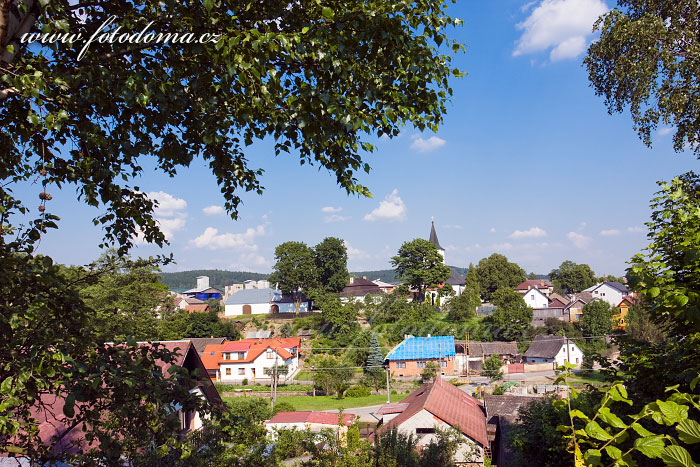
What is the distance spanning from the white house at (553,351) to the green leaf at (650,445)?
51.0 meters

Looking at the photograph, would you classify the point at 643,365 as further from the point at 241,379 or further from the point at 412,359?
the point at 241,379

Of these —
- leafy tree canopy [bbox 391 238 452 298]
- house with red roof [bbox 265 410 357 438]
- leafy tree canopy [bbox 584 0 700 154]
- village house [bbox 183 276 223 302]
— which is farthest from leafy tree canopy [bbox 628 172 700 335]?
village house [bbox 183 276 223 302]

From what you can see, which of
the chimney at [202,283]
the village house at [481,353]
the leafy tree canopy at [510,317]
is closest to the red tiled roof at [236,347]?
the village house at [481,353]

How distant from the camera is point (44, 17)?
121 inches

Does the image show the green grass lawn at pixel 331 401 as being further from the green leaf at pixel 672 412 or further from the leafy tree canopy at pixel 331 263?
the green leaf at pixel 672 412

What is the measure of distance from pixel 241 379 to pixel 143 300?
58.8 ft

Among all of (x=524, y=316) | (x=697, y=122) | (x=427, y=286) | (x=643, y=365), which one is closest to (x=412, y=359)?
(x=524, y=316)

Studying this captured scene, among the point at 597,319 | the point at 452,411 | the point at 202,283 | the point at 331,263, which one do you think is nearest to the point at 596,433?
the point at 452,411

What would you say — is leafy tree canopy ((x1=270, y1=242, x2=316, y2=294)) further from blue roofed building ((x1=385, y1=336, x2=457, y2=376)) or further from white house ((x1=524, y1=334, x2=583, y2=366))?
white house ((x1=524, y1=334, x2=583, y2=366))

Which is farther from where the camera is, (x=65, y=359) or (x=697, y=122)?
(x=697, y=122)

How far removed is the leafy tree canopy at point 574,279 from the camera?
302 ft

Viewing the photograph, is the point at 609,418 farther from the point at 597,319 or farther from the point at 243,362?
the point at 597,319

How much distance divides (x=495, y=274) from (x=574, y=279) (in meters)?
28.7

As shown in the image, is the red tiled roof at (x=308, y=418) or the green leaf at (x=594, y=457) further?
the red tiled roof at (x=308, y=418)
